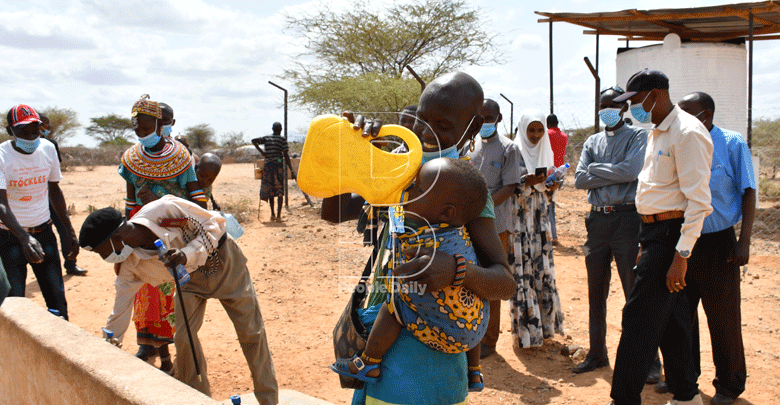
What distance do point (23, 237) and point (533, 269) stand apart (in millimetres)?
3910

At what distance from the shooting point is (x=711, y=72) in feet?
33.6

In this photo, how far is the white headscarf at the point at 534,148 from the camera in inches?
187

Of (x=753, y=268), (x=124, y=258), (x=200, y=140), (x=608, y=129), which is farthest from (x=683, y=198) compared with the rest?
(x=200, y=140)

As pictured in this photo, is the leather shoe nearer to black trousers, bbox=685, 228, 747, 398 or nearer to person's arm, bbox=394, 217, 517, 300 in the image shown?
black trousers, bbox=685, 228, 747, 398

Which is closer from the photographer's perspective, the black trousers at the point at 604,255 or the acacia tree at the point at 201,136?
the black trousers at the point at 604,255

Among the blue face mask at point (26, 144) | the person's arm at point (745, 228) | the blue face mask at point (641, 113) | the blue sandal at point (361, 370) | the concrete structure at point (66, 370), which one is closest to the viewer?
the blue sandal at point (361, 370)

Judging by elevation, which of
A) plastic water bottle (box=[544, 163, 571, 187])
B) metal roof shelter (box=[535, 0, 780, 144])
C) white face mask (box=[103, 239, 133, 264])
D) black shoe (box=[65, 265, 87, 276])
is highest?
metal roof shelter (box=[535, 0, 780, 144])

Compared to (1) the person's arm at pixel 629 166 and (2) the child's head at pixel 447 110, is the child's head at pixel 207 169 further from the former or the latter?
(2) the child's head at pixel 447 110

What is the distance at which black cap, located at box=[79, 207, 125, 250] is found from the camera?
3.04 metres

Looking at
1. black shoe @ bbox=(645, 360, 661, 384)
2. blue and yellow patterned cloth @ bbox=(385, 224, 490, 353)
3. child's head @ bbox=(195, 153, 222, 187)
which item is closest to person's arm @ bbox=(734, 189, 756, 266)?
black shoe @ bbox=(645, 360, 661, 384)

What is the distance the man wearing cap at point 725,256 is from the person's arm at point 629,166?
1.37 feet

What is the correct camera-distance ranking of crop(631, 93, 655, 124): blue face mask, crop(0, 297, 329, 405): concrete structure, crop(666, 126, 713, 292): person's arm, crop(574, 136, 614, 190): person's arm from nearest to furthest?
crop(0, 297, 329, 405): concrete structure < crop(666, 126, 713, 292): person's arm < crop(631, 93, 655, 124): blue face mask < crop(574, 136, 614, 190): person's arm

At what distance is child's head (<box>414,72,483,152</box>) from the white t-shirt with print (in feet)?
12.9

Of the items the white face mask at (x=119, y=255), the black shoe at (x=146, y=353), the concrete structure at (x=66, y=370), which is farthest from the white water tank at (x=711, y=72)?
the white face mask at (x=119, y=255)
